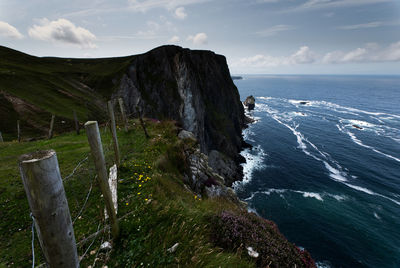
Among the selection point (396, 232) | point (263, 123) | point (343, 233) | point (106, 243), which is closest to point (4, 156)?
point (106, 243)

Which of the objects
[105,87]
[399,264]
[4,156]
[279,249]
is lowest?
[399,264]

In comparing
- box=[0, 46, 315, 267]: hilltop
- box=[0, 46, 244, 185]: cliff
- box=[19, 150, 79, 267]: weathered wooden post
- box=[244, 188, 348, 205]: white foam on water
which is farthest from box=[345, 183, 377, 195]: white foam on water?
box=[19, 150, 79, 267]: weathered wooden post

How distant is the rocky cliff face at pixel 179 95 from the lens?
56781 millimetres

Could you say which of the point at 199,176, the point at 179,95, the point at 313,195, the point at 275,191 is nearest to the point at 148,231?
the point at 199,176

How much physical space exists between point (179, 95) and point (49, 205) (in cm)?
6240

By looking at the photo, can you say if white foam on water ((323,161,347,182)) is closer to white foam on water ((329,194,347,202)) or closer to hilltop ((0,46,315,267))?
white foam on water ((329,194,347,202))

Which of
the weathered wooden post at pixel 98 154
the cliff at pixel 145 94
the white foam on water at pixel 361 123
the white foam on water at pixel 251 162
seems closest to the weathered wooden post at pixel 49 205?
the weathered wooden post at pixel 98 154

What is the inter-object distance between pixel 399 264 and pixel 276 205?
1900 centimetres

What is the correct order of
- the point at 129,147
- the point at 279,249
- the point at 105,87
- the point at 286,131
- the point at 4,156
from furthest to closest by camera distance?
the point at 286,131, the point at 105,87, the point at 4,156, the point at 129,147, the point at 279,249

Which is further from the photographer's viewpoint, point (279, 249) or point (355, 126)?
A: point (355, 126)

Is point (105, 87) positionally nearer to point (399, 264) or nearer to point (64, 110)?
point (64, 110)

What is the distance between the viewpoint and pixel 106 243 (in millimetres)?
5121

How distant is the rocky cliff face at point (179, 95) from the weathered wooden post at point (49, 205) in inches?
2009

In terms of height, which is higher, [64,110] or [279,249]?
[64,110]
